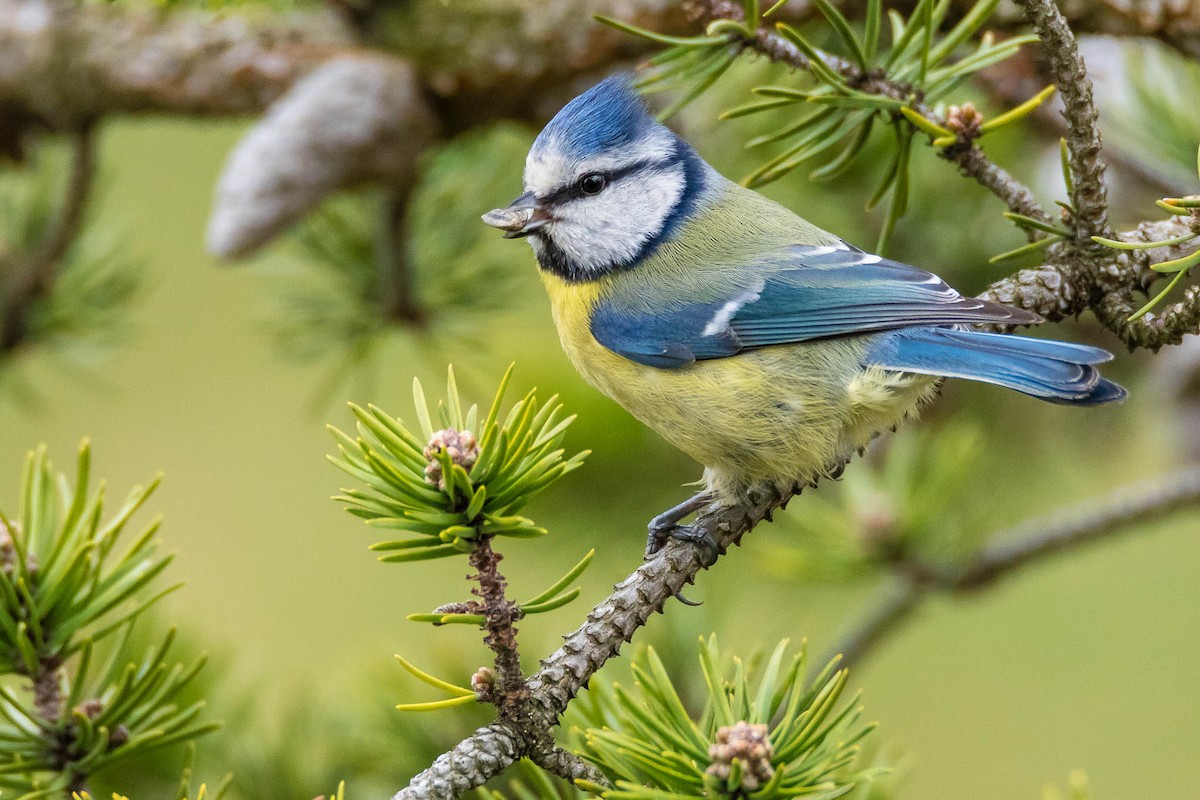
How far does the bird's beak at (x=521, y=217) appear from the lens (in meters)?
1.06

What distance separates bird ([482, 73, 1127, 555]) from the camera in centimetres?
100

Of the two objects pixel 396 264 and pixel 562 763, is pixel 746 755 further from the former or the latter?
pixel 396 264

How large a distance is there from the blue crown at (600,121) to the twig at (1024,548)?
50 centimetres

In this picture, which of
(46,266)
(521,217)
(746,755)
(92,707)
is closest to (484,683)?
(746,755)

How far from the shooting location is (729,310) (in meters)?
1.09

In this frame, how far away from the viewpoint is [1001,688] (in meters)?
1.95

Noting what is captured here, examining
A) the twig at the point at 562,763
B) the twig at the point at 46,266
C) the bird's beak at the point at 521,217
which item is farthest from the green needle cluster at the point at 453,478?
the twig at the point at 46,266

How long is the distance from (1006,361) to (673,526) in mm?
295

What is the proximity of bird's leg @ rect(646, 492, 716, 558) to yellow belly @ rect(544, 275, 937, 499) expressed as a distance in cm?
2

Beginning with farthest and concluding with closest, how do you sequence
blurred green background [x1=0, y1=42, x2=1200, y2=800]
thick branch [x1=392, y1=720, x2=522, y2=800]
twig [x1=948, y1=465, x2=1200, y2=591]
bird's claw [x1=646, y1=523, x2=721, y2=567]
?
blurred green background [x1=0, y1=42, x2=1200, y2=800], twig [x1=948, y1=465, x2=1200, y2=591], bird's claw [x1=646, y1=523, x2=721, y2=567], thick branch [x1=392, y1=720, x2=522, y2=800]

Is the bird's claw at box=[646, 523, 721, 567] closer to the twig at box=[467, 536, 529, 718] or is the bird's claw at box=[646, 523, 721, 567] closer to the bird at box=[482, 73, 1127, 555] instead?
the bird at box=[482, 73, 1127, 555]

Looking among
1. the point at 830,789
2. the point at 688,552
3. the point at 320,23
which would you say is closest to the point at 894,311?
the point at 688,552

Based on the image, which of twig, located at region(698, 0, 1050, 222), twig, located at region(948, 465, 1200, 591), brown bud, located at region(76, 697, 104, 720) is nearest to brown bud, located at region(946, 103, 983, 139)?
twig, located at region(698, 0, 1050, 222)

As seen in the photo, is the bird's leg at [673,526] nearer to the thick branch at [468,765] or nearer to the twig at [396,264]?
Answer: the thick branch at [468,765]
